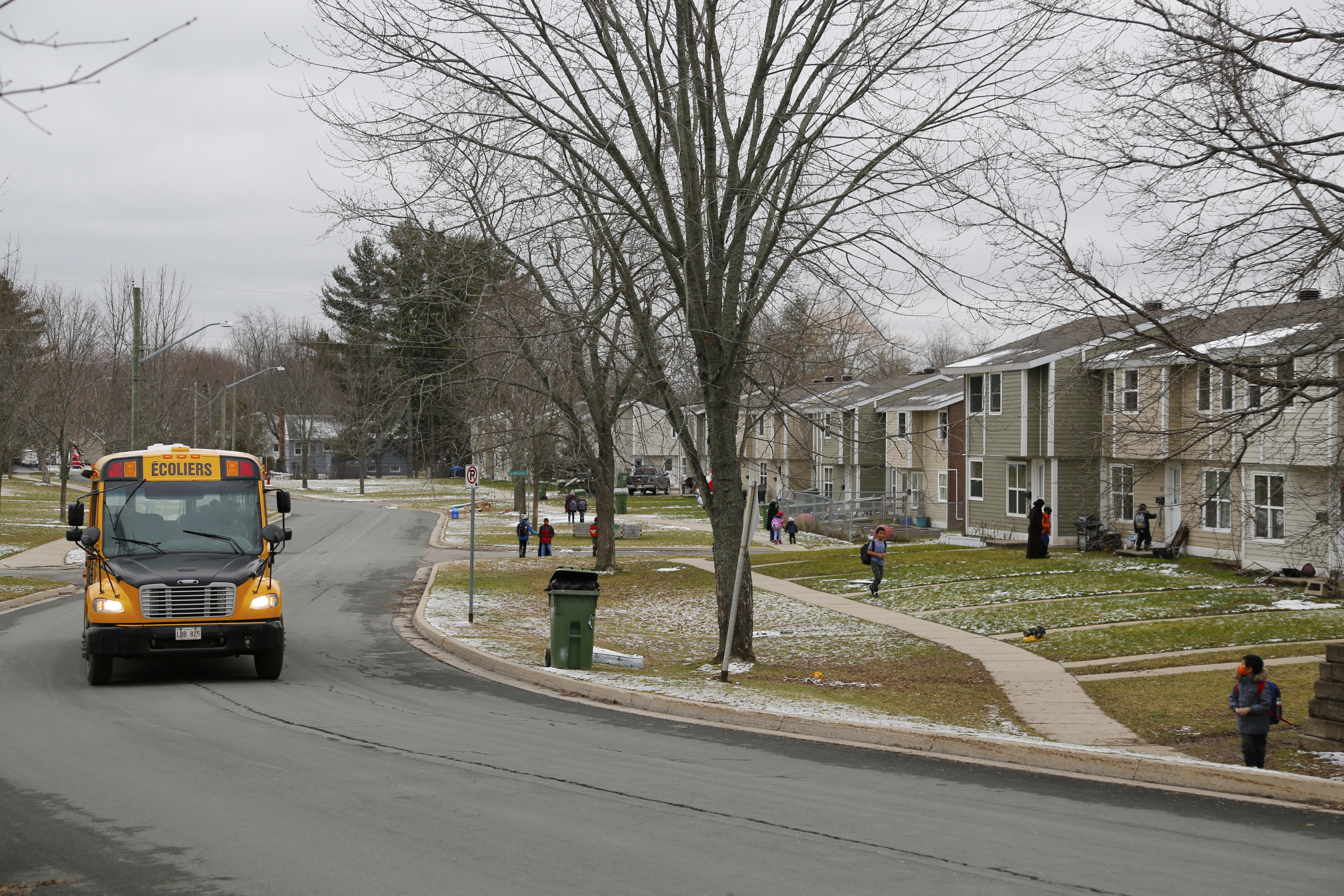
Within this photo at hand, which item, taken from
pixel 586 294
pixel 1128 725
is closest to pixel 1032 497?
pixel 586 294

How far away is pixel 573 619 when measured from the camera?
1406cm

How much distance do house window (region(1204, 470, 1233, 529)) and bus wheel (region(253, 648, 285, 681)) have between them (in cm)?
1017

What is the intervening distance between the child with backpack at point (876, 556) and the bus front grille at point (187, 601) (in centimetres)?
1474

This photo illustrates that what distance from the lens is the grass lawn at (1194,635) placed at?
16344mm

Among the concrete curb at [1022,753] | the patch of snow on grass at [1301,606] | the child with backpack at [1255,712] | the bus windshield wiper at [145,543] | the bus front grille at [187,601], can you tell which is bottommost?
the concrete curb at [1022,753]

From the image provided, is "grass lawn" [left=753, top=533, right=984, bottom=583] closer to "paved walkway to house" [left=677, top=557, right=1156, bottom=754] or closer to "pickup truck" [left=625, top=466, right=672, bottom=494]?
"paved walkway to house" [left=677, top=557, right=1156, bottom=754]

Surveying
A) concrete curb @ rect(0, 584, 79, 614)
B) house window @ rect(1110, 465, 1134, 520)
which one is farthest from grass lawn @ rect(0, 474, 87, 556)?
house window @ rect(1110, 465, 1134, 520)

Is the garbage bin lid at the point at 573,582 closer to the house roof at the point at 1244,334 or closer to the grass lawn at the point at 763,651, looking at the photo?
the grass lawn at the point at 763,651

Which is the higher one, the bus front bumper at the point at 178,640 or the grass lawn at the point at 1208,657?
the bus front bumper at the point at 178,640

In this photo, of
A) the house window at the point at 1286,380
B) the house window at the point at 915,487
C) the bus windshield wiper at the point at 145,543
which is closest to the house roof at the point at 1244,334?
the house window at the point at 1286,380

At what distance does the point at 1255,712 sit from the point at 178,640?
1086 centimetres

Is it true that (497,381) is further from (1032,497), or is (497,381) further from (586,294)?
(1032,497)

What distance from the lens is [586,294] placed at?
21.8m

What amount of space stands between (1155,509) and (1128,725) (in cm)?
2338
